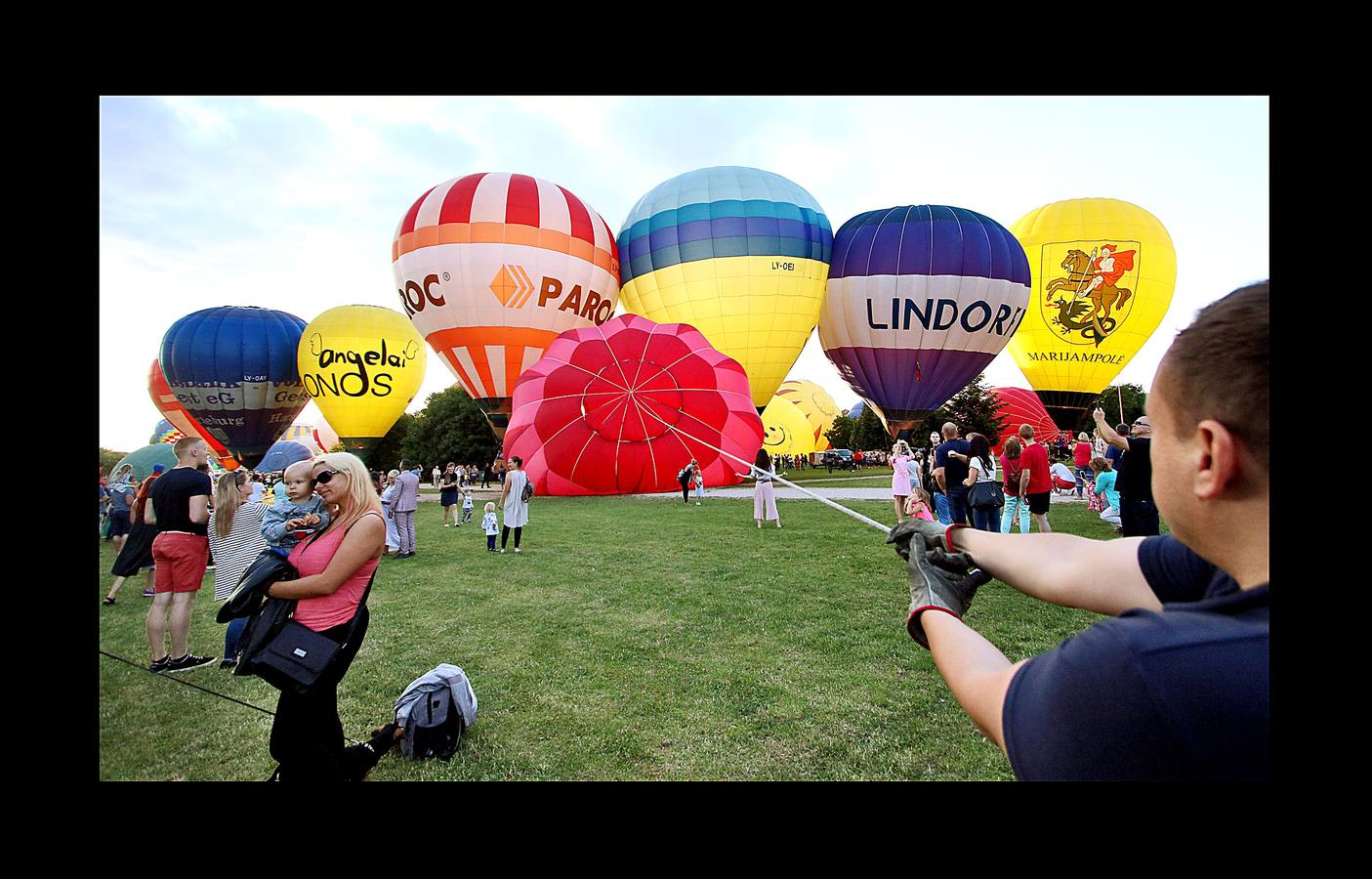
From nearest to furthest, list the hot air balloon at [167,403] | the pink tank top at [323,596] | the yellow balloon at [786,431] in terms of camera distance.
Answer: the pink tank top at [323,596]
the hot air balloon at [167,403]
the yellow balloon at [786,431]

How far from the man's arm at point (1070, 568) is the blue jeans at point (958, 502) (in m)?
6.08

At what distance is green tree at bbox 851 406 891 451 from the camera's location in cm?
4178

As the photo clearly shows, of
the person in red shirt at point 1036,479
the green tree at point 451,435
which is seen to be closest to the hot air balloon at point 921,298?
the person in red shirt at point 1036,479

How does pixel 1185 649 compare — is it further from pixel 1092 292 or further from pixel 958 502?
pixel 1092 292

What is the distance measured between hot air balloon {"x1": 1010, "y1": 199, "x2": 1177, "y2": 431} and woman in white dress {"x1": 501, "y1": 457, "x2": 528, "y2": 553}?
14319 millimetres

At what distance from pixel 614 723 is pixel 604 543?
5.53 metres

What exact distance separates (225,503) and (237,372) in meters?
17.2

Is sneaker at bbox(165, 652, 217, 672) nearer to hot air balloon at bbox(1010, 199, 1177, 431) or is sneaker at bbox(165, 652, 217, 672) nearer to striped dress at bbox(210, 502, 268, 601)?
striped dress at bbox(210, 502, 268, 601)

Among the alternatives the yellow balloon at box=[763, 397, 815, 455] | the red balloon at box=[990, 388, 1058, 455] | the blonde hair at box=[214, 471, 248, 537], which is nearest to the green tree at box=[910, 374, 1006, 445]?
the red balloon at box=[990, 388, 1058, 455]

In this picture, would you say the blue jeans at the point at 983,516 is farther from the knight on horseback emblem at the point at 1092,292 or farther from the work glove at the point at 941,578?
the knight on horseback emblem at the point at 1092,292

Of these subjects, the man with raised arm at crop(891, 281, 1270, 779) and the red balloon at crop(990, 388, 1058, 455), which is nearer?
the man with raised arm at crop(891, 281, 1270, 779)

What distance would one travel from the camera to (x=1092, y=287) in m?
15.7

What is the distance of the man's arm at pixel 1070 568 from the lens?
109 centimetres
